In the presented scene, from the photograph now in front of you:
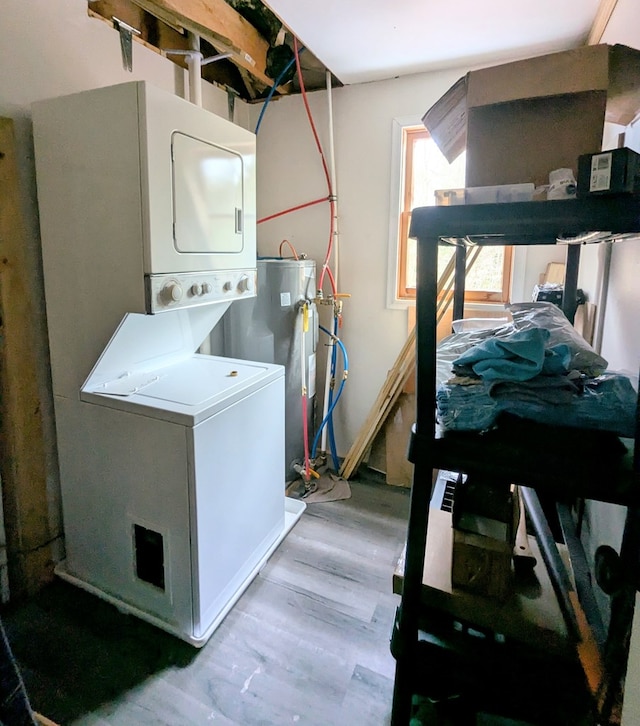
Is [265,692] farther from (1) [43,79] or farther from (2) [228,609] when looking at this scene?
(1) [43,79]

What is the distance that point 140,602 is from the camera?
5.57ft

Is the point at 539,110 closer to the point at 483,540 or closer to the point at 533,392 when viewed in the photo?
the point at 533,392

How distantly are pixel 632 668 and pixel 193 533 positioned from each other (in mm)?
1244

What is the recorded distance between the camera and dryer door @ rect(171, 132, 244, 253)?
4.77 ft

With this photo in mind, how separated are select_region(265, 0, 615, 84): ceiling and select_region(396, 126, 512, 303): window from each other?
384 mm

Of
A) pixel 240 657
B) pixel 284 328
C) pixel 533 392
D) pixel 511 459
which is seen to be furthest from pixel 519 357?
pixel 284 328

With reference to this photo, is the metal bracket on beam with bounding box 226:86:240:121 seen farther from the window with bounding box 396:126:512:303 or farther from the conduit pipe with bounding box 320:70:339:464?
the window with bounding box 396:126:512:303

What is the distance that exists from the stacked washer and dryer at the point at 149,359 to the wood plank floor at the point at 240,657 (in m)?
0.09

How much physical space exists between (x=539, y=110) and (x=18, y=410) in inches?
75.6

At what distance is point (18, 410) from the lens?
5.50 ft

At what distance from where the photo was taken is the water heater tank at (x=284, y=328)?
2.40 meters

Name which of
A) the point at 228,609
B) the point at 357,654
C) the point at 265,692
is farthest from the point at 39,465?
the point at 357,654

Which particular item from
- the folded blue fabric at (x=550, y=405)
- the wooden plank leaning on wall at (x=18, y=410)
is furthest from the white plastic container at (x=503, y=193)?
the wooden plank leaning on wall at (x=18, y=410)

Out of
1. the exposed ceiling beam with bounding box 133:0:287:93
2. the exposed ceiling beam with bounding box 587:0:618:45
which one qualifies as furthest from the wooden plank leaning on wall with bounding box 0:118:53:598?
the exposed ceiling beam with bounding box 587:0:618:45
